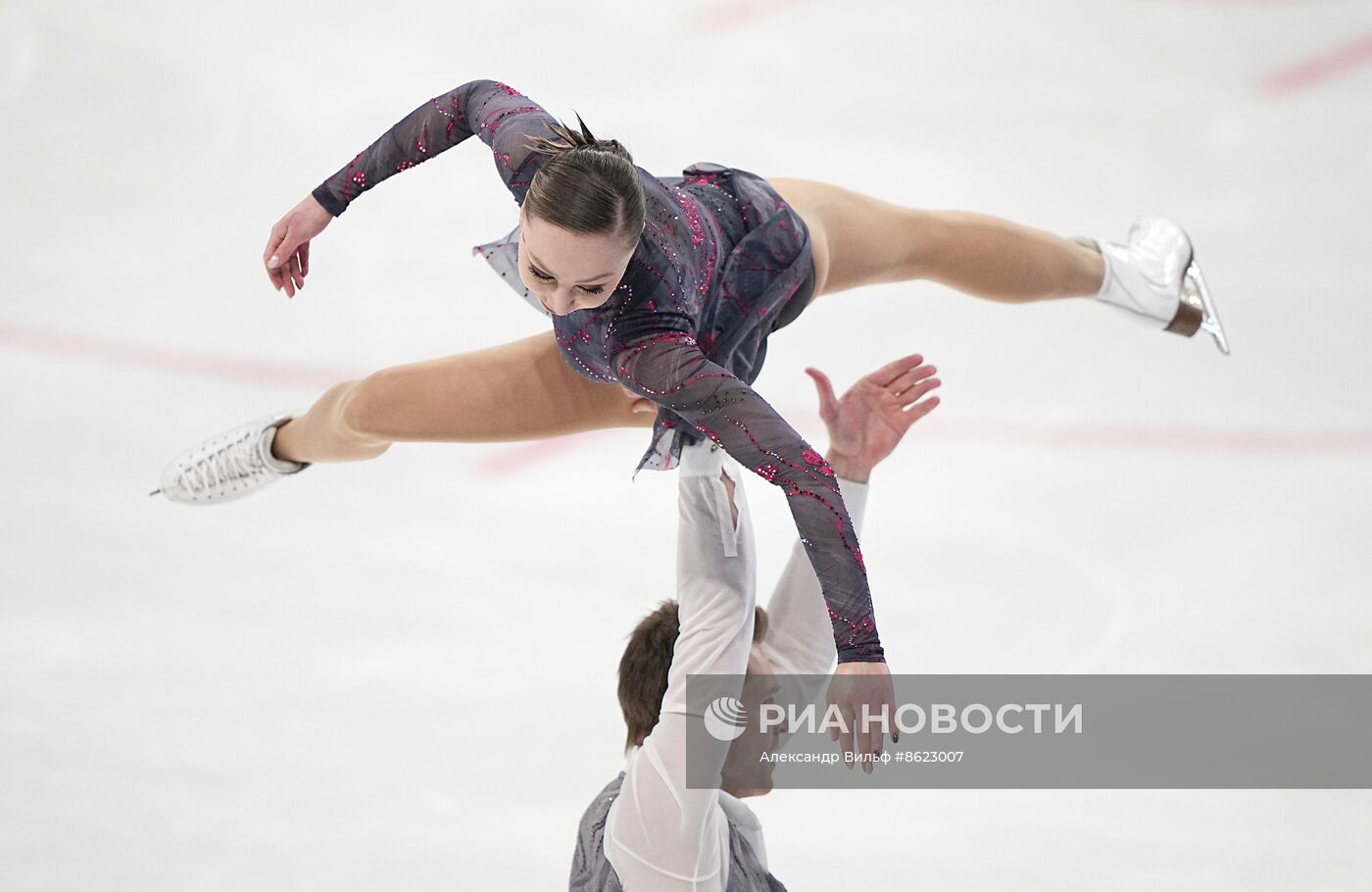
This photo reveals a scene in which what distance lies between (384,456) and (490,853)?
131cm

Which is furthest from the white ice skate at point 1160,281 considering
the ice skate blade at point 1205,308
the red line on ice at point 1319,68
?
the red line on ice at point 1319,68

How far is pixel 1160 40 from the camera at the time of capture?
4.91 metres

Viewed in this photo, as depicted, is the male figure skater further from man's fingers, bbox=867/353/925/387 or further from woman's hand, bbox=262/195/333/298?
woman's hand, bbox=262/195/333/298

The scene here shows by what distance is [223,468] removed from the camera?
3314 millimetres

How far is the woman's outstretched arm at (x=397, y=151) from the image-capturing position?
2652 millimetres

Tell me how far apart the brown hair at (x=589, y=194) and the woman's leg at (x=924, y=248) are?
71cm

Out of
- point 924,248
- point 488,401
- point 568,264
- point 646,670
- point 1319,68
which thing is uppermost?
point 1319,68

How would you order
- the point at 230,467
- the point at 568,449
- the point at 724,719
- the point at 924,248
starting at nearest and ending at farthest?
the point at 724,719 < the point at 924,248 < the point at 230,467 < the point at 568,449

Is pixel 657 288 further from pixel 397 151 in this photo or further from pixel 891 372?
pixel 891 372

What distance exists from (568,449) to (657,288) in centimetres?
173

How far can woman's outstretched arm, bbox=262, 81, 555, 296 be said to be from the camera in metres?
2.65

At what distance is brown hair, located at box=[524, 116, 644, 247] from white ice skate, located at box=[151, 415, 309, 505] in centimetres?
127

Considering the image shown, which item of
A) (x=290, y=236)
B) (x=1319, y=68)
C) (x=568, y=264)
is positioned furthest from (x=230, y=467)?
(x=1319, y=68)
